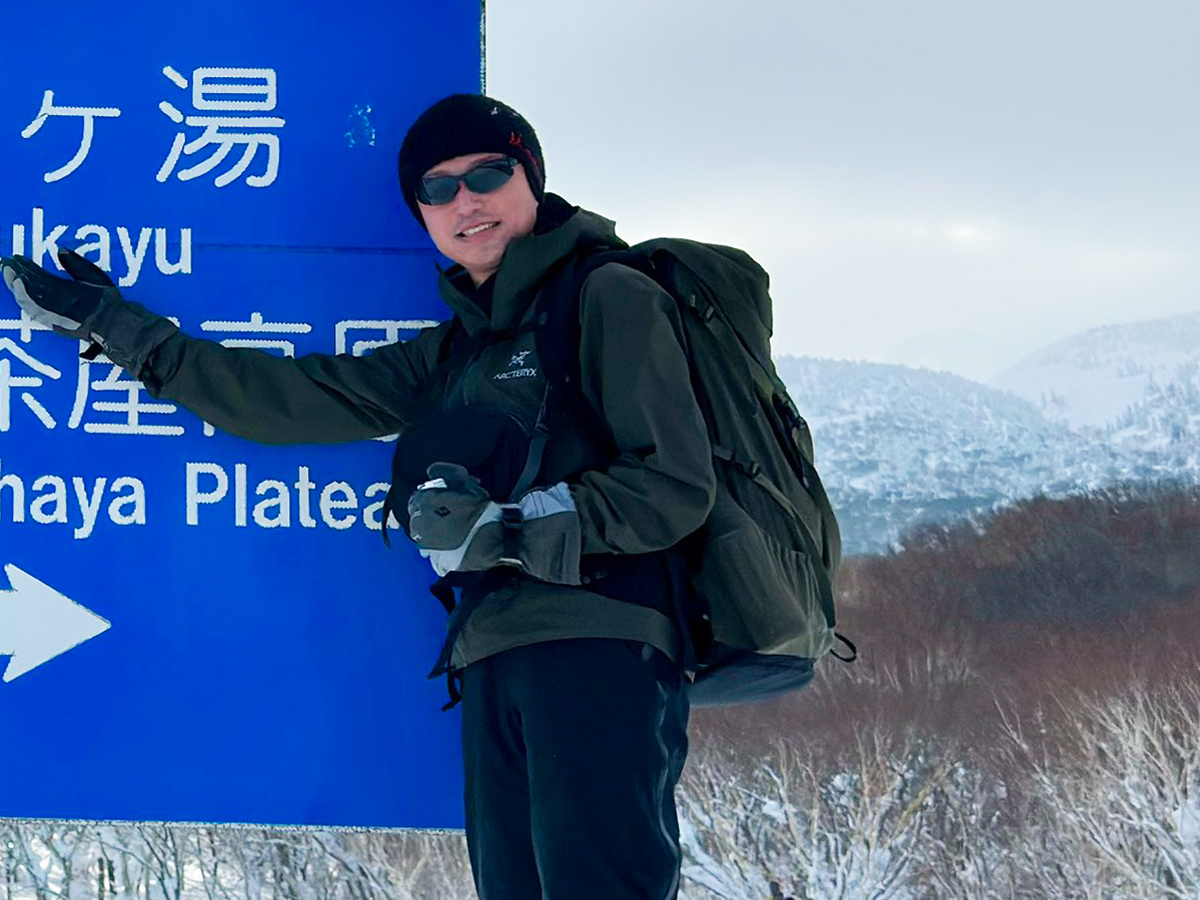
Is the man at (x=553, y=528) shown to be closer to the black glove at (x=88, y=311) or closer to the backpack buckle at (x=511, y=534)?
the backpack buckle at (x=511, y=534)

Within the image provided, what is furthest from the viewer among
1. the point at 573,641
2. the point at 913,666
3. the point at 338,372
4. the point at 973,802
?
the point at 913,666

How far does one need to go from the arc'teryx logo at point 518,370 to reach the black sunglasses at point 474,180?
22 centimetres

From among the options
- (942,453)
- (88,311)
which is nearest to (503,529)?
(88,311)

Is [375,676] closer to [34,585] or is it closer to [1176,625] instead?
[34,585]

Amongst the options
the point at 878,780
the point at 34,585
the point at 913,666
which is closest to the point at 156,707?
the point at 34,585

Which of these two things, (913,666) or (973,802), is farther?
(913,666)

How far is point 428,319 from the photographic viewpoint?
2160mm

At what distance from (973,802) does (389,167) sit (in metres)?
25.2

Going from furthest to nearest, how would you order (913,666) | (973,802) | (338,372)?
(913,666) → (973,802) → (338,372)

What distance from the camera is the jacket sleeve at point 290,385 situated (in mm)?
2070

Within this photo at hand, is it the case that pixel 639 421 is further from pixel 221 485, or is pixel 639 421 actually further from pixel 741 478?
pixel 221 485

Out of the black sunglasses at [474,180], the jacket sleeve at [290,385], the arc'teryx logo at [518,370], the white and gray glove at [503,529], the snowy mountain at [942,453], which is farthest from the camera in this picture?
the snowy mountain at [942,453]

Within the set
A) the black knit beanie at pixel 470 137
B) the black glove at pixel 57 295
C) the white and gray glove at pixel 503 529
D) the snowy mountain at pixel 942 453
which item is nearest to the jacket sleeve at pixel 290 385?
the black glove at pixel 57 295

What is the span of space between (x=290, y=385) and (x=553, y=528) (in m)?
0.60
